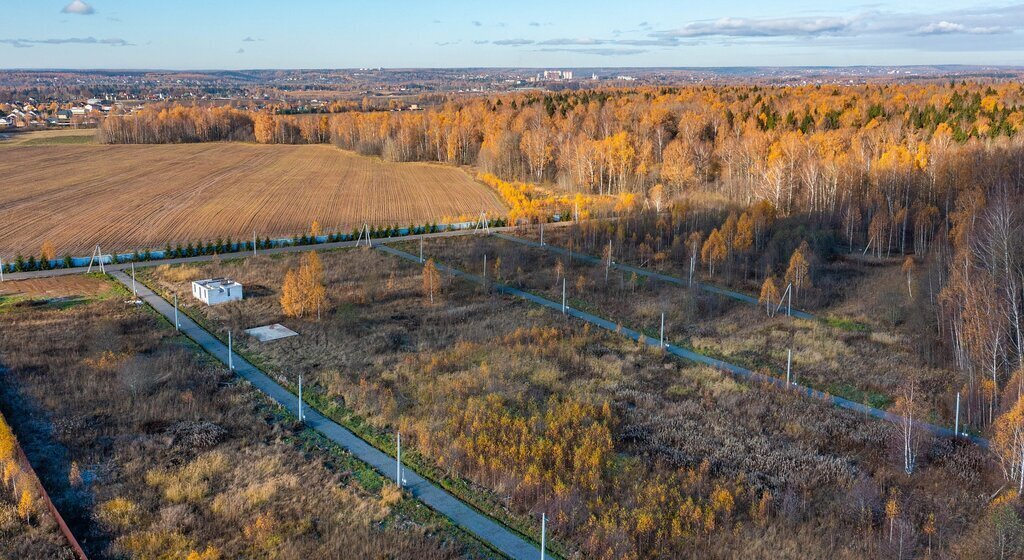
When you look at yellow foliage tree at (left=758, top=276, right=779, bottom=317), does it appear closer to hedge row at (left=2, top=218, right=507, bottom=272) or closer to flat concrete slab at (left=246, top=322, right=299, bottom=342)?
flat concrete slab at (left=246, top=322, right=299, bottom=342)

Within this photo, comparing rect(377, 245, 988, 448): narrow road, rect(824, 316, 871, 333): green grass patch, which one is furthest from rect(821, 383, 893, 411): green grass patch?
rect(824, 316, 871, 333): green grass patch

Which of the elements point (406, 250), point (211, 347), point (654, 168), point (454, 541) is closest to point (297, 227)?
point (406, 250)

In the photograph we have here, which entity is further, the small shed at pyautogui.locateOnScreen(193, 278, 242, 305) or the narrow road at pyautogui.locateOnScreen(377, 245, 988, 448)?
the small shed at pyautogui.locateOnScreen(193, 278, 242, 305)

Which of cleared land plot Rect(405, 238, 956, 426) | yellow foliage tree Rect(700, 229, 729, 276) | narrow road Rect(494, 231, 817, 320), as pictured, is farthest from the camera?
yellow foliage tree Rect(700, 229, 729, 276)

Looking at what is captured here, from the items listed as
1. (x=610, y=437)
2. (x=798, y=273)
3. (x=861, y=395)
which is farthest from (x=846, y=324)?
(x=610, y=437)

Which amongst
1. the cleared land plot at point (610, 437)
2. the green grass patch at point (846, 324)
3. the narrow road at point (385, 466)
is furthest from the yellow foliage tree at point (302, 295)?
the green grass patch at point (846, 324)

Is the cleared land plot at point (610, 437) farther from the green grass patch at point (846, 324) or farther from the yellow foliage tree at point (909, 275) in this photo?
the yellow foliage tree at point (909, 275)

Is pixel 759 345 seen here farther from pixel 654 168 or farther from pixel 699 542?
pixel 654 168

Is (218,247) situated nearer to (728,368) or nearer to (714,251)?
(714,251)
